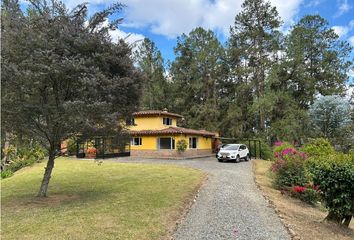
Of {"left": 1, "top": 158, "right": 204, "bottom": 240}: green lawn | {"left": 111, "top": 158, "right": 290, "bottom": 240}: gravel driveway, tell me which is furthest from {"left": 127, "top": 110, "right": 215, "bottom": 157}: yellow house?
{"left": 111, "top": 158, "right": 290, "bottom": 240}: gravel driveway

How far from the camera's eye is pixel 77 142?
10367 mm

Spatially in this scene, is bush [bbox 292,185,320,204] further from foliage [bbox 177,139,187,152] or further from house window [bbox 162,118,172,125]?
house window [bbox 162,118,172,125]

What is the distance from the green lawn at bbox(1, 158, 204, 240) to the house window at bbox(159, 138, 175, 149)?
1444cm

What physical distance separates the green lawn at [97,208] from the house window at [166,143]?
14435 mm

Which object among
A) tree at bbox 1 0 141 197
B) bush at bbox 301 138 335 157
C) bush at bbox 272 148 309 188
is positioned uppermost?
tree at bbox 1 0 141 197

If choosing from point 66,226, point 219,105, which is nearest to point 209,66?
point 219,105

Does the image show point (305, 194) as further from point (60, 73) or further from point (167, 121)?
point (167, 121)

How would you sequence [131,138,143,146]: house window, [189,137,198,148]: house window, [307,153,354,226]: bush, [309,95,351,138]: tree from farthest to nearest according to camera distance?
1. [189,137,198,148]: house window
2. [131,138,143,146]: house window
3. [309,95,351,138]: tree
4. [307,153,354,226]: bush

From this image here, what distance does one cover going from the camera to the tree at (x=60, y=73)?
850cm

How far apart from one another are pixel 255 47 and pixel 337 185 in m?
36.6

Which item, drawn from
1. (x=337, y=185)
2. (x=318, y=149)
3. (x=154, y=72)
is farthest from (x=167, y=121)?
(x=337, y=185)

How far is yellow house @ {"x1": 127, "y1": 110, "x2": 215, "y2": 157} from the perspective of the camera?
2948cm

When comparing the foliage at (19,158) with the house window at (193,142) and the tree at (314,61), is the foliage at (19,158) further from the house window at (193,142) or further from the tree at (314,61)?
the tree at (314,61)

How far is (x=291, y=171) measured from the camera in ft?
44.8
